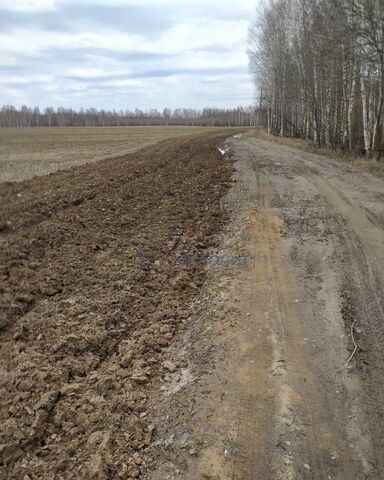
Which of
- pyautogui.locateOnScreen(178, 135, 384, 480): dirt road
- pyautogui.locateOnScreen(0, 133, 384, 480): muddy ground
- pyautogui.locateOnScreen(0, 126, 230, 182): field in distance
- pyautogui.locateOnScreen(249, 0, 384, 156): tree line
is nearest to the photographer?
pyautogui.locateOnScreen(178, 135, 384, 480): dirt road

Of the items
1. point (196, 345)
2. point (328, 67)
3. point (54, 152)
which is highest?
point (328, 67)

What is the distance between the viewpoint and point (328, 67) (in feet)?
77.4

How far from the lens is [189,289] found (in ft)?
20.4

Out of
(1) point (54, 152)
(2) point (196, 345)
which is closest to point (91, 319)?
(2) point (196, 345)

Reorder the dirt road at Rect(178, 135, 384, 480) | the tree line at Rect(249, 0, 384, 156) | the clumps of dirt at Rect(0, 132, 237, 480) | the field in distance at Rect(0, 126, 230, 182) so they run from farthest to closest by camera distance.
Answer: the field in distance at Rect(0, 126, 230, 182), the tree line at Rect(249, 0, 384, 156), the clumps of dirt at Rect(0, 132, 237, 480), the dirt road at Rect(178, 135, 384, 480)

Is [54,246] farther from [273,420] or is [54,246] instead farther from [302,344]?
[273,420]

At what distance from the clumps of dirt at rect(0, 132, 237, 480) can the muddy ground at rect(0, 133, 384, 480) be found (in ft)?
0.06

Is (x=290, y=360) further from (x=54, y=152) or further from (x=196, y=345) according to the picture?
(x=54, y=152)

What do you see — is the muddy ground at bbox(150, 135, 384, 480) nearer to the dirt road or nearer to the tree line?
the dirt road

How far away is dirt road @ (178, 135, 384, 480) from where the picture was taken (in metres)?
3.22

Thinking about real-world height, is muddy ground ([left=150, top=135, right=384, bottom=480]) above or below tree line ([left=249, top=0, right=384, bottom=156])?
below

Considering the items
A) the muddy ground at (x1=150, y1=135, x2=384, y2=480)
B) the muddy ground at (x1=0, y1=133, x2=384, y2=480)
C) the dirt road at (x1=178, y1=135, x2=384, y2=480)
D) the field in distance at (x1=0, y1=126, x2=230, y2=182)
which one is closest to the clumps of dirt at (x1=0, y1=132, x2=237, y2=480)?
the muddy ground at (x1=0, y1=133, x2=384, y2=480)

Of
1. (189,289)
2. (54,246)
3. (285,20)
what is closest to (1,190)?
(54,246)

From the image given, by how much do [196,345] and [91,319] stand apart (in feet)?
4.78
